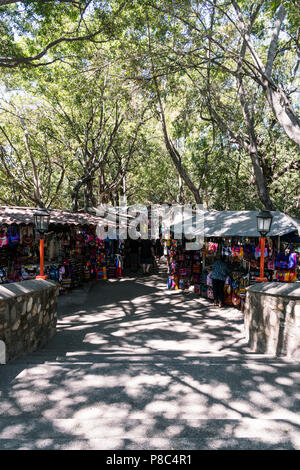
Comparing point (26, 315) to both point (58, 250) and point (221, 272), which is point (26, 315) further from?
point (58, 250)

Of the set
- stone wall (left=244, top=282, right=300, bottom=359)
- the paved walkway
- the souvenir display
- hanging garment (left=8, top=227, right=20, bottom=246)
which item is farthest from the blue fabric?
hanging garment (left=8, top=227, right=20, bottom=246)

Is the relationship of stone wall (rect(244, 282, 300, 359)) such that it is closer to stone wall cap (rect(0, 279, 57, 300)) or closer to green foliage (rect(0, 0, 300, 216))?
stone wall cap (rect(0, 279, 57, 300))

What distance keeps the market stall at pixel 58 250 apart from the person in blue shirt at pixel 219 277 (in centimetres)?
453

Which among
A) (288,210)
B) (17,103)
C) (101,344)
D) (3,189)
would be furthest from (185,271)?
(3,189)

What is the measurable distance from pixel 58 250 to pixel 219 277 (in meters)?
5.76

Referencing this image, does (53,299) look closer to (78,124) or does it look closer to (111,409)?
Answer: (111,409)

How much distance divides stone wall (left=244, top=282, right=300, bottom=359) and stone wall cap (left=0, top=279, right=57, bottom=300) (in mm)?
3628

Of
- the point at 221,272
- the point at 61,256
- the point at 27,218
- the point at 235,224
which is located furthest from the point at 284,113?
the point at 61,256

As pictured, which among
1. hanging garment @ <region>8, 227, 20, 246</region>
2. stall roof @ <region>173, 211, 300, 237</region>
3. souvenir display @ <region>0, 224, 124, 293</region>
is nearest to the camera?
stall roof @ <region>173, 211, 300, 237</region>

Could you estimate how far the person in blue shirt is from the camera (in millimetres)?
8219

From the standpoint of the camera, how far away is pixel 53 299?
19.2ft

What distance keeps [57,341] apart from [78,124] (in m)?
13.4

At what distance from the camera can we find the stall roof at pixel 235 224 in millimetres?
8336

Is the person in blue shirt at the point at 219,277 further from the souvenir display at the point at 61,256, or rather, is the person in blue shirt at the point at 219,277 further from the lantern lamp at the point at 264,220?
the souvenir display at the point at 61,256
